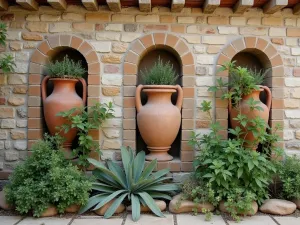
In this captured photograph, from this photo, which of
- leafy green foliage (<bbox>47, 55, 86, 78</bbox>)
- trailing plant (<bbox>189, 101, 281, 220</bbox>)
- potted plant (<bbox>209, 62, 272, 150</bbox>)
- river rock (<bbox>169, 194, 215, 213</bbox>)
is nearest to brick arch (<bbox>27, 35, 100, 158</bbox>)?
leafy green foliage (<bbox>47, 55, 86, 78</bbox>)

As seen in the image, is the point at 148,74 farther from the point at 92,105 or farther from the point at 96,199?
the point at 96,199

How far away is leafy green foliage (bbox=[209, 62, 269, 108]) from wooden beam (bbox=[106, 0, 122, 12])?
1437 millimetres

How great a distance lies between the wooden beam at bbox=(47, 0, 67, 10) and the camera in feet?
10.4

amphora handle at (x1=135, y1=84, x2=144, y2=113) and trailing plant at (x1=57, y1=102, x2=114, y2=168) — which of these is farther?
amphora handle at (x1=135, y1=84, x2=144, y2=113)

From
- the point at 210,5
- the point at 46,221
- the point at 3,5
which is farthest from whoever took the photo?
the point at 3,5

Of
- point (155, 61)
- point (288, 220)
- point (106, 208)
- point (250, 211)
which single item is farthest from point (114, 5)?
point (288, 220)

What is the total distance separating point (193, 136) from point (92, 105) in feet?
4.24

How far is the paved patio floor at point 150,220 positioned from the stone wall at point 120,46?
34.7 inches

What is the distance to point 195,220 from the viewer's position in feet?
8.86

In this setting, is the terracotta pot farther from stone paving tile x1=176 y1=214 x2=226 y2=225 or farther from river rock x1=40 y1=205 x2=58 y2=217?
river rock x1=40 y1=205 x2=58 y2=217

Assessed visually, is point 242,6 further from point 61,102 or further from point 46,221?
point 46,221

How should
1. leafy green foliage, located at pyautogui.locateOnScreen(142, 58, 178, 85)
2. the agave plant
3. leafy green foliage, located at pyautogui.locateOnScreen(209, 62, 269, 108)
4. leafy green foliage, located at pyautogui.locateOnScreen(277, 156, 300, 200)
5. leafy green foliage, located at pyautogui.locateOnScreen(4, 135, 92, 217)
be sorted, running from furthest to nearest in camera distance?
leafy green foliage, located at pyautogui.locateOnScreen(142, 58, 178, 85), leafy green foliage, located at pyautogui.locateOnScreen(209, 62, 269, 108), leafy green foliage, located at pyautogui.locateOnScreen(277, 156, 300, 200), the agave plant, leafy green foliage, located at pyautogui.locateOnScreen(4, 135, 92, 217)

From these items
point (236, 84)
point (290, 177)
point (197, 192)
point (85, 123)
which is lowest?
point (197, 192)

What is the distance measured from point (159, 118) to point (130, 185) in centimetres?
84
